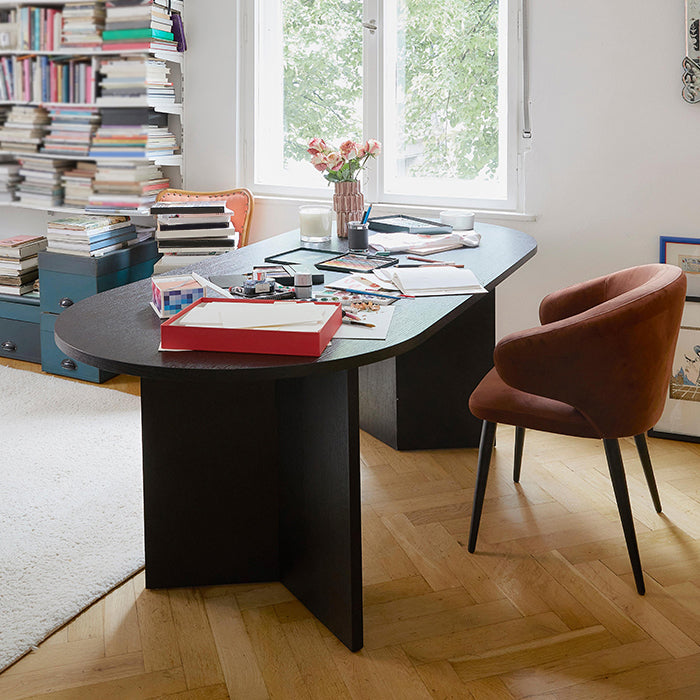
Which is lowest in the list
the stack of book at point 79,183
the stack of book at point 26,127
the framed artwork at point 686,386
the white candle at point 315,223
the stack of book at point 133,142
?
the framed artwork at point 686,386

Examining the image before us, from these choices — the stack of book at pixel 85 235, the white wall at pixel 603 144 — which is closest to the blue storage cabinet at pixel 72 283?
the stack of book at pixel 85 235

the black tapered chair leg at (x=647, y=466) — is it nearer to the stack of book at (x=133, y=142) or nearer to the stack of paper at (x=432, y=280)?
the stack of paper at (x=432, y=280)

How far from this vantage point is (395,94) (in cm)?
381

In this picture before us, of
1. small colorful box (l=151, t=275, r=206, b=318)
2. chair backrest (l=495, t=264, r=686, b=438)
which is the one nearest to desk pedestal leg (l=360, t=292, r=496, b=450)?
chair backrest (l=495, t=264, r=686, b=438)

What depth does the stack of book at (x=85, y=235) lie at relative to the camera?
3.79m

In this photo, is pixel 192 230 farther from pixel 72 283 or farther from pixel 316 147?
pixel 316 147

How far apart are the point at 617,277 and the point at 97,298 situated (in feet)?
4.74

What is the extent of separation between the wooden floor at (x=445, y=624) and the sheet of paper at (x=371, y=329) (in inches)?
28.5

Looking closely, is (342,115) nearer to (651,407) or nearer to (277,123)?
(277,123)

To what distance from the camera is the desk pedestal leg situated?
2980 mm

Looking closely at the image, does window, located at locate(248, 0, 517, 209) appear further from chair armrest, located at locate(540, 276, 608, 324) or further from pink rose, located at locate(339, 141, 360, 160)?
chair armrest, located at locate(540, 276, 608, 324)

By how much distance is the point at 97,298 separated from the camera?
2.14 metres

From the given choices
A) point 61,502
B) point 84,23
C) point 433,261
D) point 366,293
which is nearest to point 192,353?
point 366,293

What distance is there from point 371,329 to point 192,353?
0.42m
